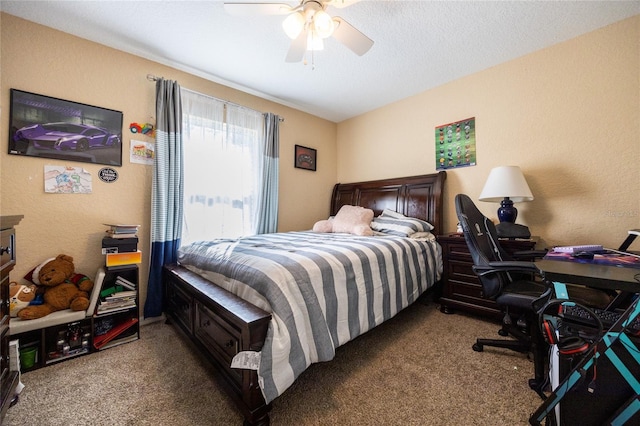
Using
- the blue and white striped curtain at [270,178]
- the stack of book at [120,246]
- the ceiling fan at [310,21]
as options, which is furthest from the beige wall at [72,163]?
the ceiling fan at [310,21]

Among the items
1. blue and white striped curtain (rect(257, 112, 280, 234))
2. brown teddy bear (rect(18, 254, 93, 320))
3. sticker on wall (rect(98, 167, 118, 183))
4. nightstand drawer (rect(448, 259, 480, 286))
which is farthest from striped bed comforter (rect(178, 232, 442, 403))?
blue and white striped curtain (rect(257, 112, 280, 234))

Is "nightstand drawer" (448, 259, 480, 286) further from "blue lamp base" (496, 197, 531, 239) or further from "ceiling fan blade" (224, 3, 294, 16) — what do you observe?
"ceiling fan blade" (224, 3, 294, 16)

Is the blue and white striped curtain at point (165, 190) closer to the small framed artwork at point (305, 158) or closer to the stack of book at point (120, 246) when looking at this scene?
the stack of book at point (120, 246)

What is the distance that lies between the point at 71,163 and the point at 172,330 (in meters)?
1.63

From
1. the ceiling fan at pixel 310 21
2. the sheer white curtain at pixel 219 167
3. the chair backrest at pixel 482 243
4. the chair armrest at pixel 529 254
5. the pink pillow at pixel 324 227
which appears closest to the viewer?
the ceiling fan at pixel 310 21

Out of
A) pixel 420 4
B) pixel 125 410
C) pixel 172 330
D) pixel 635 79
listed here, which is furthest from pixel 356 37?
pixel 172 330

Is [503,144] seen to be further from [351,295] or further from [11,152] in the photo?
[11,152]

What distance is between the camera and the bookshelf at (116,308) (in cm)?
189

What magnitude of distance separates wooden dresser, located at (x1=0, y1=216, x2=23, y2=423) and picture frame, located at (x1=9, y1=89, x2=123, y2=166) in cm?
99

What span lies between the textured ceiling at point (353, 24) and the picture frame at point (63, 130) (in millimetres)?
637

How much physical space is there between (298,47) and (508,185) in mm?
2097

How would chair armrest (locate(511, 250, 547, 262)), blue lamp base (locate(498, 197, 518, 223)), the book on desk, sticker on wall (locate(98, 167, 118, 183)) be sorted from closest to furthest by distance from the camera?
the book on desk → chair armrest (locate(511, 250, 547, 262)) → sticker on wall (locate(98, 167, 118, 183)) → blue lamp base (locate(498, 197, 518, 223))

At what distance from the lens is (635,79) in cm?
192

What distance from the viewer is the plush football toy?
5.44 feet
